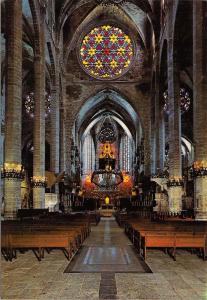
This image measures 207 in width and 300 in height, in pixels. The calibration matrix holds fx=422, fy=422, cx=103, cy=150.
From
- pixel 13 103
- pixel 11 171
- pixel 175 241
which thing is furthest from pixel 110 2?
pixel 175 241

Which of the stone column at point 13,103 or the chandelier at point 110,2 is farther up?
the chandelier at point 110,2

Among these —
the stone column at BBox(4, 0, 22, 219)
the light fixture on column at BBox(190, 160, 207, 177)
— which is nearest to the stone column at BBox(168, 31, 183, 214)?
the light fixture on column at BBox(190, 160, 207, 177)

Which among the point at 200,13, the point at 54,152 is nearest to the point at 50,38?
the point at 54,152

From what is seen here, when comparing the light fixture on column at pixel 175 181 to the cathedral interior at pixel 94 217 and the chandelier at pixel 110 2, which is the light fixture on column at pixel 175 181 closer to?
the cathedral interior at pixel 94 217

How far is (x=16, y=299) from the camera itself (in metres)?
6.93

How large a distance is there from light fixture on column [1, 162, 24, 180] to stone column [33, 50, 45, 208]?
23.0 ft

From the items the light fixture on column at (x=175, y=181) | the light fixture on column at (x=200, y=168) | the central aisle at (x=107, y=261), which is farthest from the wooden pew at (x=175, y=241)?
the light fixture on column at (x=175, y=181)

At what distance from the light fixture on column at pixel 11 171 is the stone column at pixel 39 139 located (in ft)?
23.0

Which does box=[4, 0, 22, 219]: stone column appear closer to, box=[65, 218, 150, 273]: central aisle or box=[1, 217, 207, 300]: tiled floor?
box=[65, 218, 150, 273]: central aisle

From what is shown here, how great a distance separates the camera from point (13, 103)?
73.7 feet

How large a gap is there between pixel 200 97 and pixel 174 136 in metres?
10.1

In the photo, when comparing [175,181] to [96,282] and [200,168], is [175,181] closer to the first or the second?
[200,168]

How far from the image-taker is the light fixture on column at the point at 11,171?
71.5 feet

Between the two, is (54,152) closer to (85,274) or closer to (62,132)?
(62,132)
